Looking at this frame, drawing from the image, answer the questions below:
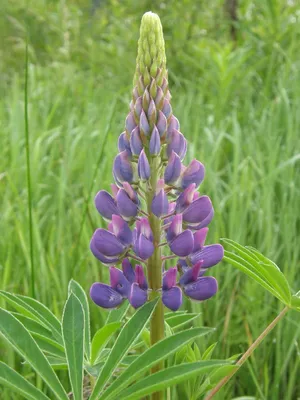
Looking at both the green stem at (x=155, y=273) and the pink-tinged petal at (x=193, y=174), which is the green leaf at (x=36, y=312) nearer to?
the green stem at (x=155, y=273)

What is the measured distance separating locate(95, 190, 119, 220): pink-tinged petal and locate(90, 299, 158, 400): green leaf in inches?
7.4

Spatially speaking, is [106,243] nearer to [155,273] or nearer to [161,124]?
[155,273]

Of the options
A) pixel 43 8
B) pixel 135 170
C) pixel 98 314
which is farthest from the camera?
pixel 43 8

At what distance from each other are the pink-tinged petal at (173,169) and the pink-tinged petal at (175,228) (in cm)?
6

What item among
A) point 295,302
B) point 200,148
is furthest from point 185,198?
point 200,148

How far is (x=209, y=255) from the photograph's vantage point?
973 mm

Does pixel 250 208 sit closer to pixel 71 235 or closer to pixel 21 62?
pixel 71 235

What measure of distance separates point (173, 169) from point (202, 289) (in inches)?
7.5

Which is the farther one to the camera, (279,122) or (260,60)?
(260,60)

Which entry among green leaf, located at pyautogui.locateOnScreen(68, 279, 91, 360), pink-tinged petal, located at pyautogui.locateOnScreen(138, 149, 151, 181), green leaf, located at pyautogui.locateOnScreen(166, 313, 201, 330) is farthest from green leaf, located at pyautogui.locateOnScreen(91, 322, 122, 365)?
pink-tinged petal, located at pyautogui.locateOnScreen(138, 149, 151, 181)

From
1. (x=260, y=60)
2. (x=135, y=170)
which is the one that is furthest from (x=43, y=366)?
(x=260, y=60)

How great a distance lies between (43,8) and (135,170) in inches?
157

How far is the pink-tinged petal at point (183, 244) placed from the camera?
3.10 feet

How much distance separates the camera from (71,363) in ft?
2.87
